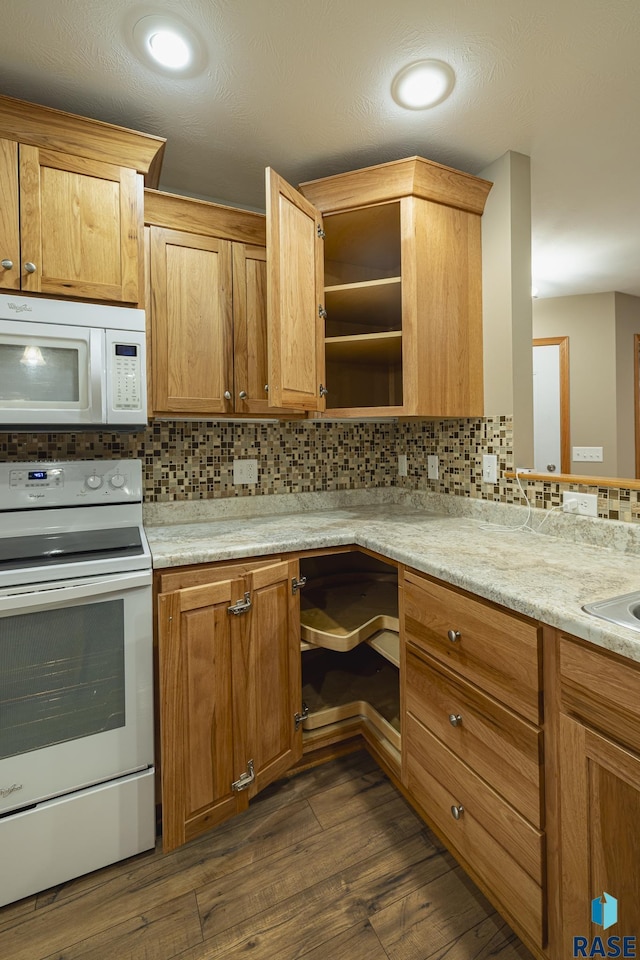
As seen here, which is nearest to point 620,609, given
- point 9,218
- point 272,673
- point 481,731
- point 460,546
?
point 481,731

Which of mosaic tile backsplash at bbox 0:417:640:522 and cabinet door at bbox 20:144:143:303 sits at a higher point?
cabinet door at bbox 20:144:143:303

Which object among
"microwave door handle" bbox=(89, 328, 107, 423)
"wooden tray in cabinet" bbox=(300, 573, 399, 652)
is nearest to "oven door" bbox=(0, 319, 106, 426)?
"microwave door handle" bbox=(89, 328, 107, 423)

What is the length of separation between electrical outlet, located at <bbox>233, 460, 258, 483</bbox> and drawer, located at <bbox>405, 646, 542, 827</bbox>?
1.07 m

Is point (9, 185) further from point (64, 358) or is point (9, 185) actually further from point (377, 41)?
point (377, 41)

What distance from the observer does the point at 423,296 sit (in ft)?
5.91

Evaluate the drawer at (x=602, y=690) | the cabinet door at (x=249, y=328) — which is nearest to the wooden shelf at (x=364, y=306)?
the cabinet door at (x=249, y=328)

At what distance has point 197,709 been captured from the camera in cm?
143

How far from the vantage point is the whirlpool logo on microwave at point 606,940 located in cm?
83

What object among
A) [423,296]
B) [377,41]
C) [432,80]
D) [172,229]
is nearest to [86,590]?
[172,229]

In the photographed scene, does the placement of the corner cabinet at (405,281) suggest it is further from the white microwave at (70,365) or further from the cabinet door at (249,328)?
the white microwave at (70,365)

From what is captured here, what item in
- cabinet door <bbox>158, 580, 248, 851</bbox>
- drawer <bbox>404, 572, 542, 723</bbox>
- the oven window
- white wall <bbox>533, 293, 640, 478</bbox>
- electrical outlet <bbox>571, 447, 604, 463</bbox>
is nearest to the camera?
drawer <bbox>404, 572, 542, 723</bbox>

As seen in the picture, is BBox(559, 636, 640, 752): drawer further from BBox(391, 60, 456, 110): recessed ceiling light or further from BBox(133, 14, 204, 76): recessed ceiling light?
→ BBox(133, 14, 204, 76): recessed ceiling light

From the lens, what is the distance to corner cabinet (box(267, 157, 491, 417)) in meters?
1.71

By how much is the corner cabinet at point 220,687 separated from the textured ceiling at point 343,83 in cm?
154
